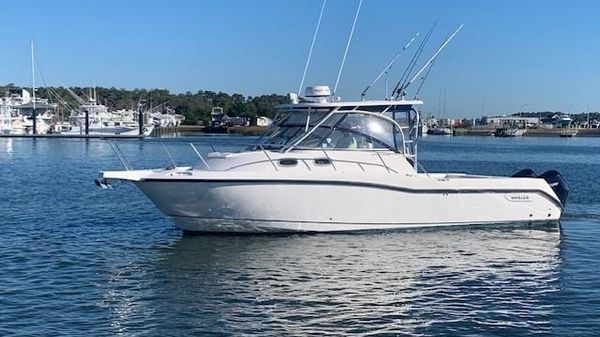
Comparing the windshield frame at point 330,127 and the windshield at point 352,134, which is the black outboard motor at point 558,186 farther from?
the windshield at point 352,134

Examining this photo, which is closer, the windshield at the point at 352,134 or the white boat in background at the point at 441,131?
the windshield at the point at 352,134

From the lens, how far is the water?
1098 centimetres

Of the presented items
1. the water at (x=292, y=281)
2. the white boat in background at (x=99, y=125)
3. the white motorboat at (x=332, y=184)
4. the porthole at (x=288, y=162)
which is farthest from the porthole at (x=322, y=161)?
the white boat in background at (x=99, y=125)

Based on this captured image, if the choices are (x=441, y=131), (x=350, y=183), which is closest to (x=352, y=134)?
(x=350, y=183)

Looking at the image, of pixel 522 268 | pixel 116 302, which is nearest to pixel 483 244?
pixel 522 268

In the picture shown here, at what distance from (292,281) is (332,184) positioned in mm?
4262

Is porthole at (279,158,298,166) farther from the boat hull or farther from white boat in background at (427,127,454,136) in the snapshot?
white boat in background at (427,127,454,136)

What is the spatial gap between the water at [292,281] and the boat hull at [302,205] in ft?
1.06

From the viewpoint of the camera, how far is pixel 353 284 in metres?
13.4

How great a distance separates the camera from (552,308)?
1222 cm

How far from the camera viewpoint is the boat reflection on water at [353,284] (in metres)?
11.1

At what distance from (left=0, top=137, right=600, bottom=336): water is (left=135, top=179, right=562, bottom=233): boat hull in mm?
323

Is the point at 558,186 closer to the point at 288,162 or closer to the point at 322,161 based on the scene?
the point at 322,161

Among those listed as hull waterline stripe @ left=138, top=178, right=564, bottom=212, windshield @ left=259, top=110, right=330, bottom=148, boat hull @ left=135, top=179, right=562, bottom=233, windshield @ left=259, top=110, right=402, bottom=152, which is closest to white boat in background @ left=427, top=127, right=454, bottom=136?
hull waterline stripe @ left=138, top=178, right=564, bottom=212
